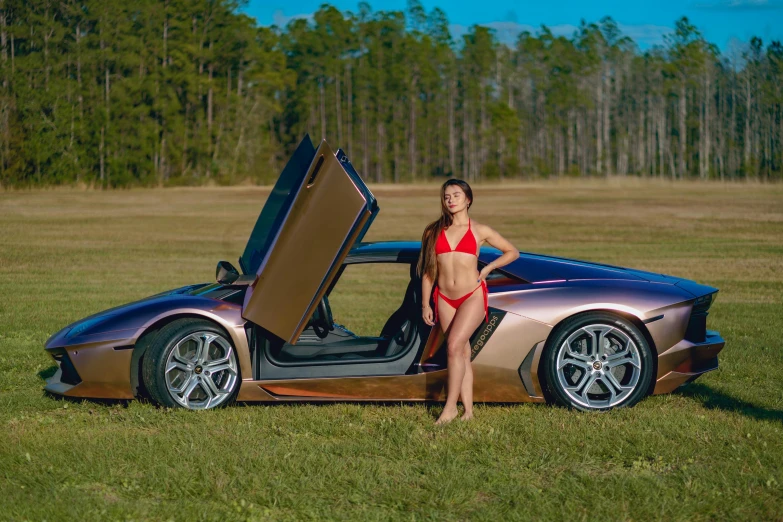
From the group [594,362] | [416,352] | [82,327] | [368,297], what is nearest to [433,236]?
[416,352]

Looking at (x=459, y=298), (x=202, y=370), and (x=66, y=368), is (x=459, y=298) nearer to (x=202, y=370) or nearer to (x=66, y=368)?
(x=202, y=370)

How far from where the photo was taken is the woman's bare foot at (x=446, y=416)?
20.0ft

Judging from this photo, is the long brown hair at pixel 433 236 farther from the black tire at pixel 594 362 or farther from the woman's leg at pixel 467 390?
the black tire at pixel 594 362

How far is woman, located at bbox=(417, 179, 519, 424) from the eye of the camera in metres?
6.10

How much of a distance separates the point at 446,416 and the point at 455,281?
0.85 m

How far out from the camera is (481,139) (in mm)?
104875

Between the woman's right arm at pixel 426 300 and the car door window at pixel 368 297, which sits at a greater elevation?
the woman's right arm at pixel 426 300

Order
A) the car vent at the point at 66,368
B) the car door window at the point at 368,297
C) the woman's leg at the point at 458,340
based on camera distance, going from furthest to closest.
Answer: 1. the car door window at the point at 368,297
2. the car vent at the point at 66,368
3. the woman's leg at the point at 458,340

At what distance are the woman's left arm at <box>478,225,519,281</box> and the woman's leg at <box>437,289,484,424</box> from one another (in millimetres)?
180

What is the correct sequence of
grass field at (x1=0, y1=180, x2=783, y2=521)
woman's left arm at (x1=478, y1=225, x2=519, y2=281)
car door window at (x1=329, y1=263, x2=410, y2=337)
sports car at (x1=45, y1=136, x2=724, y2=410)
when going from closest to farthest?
grass field at (x1=0, y1=180, x2=783, y2=521), woman's left arm at (x1=478, y1=225, x2=519, y2=281), sports car at (x1=45, y1=136, x2=724, y2=410), car door window at (x1=329, y1=263, x2=410, y2=337)

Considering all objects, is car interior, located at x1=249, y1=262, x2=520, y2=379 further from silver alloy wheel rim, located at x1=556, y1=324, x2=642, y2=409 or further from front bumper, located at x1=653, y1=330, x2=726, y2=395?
front bumper, located at x1=653, y1=330, x2=726, y2=395

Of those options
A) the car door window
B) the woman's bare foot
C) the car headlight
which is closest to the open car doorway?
the woman's bare foot

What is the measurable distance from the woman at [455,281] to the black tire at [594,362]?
0.61 metres

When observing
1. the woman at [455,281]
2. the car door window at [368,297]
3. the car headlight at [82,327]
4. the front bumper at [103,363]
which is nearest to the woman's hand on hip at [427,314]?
the woman at [455,281]
